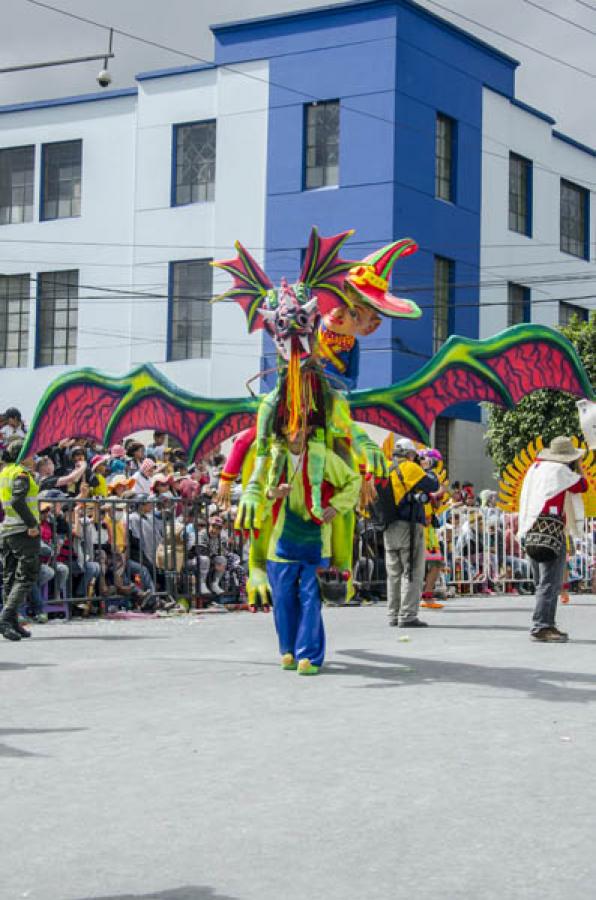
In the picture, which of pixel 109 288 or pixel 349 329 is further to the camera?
pixel 109 288

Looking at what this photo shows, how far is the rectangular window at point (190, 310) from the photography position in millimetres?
32125

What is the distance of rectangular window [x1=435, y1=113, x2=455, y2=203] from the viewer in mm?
31469

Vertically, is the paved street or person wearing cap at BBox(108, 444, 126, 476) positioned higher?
person wearing cap at BBox(108, 444, 126, 476)

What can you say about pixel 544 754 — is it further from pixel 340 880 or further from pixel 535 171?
pixel 535 171

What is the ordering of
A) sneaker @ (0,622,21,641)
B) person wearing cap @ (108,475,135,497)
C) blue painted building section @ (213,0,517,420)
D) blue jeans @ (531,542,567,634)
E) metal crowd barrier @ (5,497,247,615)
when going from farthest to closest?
blue painted building section @ (213,0,517,420), person wearing cap @ (108,475,135,497), metal crowd barrier @ (5,497,247,615), sneaker @ (0,622,21,641), blue jeans @ (531,542,567,634)

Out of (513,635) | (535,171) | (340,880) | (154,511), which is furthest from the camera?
(535,171)

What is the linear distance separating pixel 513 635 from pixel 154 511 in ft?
16.9

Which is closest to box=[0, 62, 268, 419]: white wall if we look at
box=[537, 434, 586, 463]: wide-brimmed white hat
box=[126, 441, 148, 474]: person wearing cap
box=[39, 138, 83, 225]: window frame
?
box=[39, 138, 83, 225]: window frame

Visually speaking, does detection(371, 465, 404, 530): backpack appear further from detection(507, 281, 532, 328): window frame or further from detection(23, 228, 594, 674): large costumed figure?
detection(507, 281, 532, 328): window frame

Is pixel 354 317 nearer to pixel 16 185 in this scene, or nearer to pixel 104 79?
pixel 104 79

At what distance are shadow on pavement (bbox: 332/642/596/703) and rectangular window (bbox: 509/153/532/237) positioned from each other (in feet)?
83.0

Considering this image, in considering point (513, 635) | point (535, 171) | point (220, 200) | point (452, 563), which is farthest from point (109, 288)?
point (513, 635)

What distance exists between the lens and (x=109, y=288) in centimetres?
3306

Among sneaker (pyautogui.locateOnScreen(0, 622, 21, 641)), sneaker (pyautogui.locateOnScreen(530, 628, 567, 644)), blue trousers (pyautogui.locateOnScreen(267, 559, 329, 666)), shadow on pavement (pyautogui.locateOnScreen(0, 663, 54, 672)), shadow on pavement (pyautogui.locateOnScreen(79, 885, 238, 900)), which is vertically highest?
blue trousers (pyautogui.locateOnScreen(267, 559, 329, 666))
